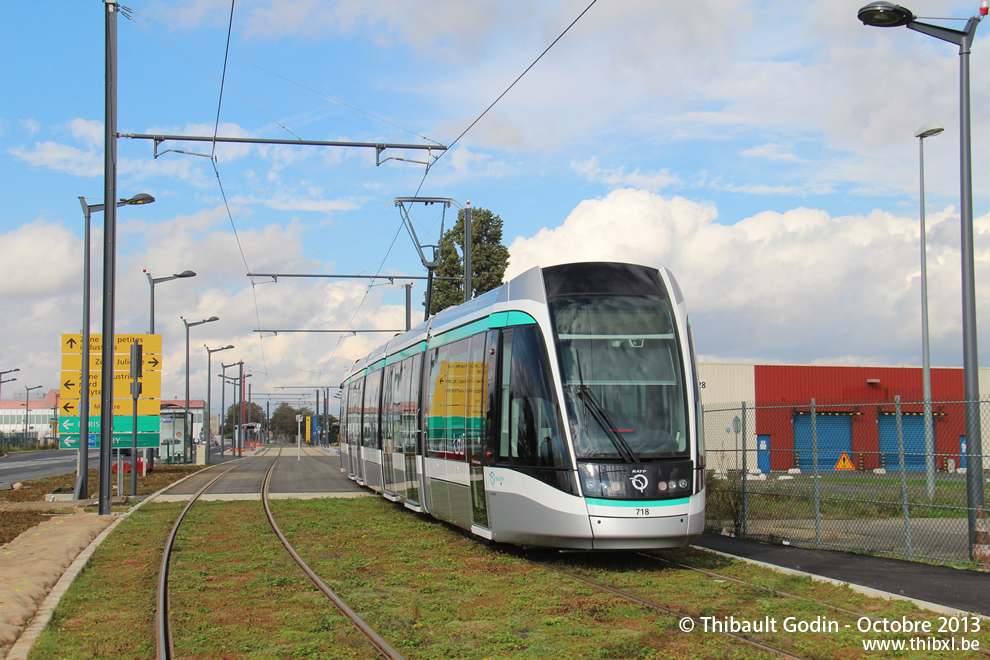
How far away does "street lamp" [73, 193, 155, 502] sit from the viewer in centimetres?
2123

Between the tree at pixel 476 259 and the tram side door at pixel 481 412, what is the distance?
37.9 m

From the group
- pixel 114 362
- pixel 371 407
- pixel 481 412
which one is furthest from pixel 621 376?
pixel 114 362

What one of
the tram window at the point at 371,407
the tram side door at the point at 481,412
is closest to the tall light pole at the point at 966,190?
the tram side door at the point at 481,412

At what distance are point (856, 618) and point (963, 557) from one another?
527cm

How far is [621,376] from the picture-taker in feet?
34.7

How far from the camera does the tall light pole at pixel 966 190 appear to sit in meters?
11.4

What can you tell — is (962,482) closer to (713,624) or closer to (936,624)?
(936,624)

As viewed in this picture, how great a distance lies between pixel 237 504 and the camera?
68.4 feet

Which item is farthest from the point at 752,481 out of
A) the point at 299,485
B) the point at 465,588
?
the point at 299,485

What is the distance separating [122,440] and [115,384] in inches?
62.8

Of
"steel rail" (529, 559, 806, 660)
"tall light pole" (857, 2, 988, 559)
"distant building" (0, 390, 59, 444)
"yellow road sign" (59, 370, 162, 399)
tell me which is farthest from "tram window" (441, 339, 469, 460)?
"distant building" (0, 390, 59, 444)

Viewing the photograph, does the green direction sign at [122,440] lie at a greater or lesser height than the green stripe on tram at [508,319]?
lesser

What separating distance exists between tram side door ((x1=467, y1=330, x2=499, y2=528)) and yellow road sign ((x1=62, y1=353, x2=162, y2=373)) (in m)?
14.9

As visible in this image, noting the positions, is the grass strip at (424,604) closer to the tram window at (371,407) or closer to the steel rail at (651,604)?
the steel rail at (651,604)
